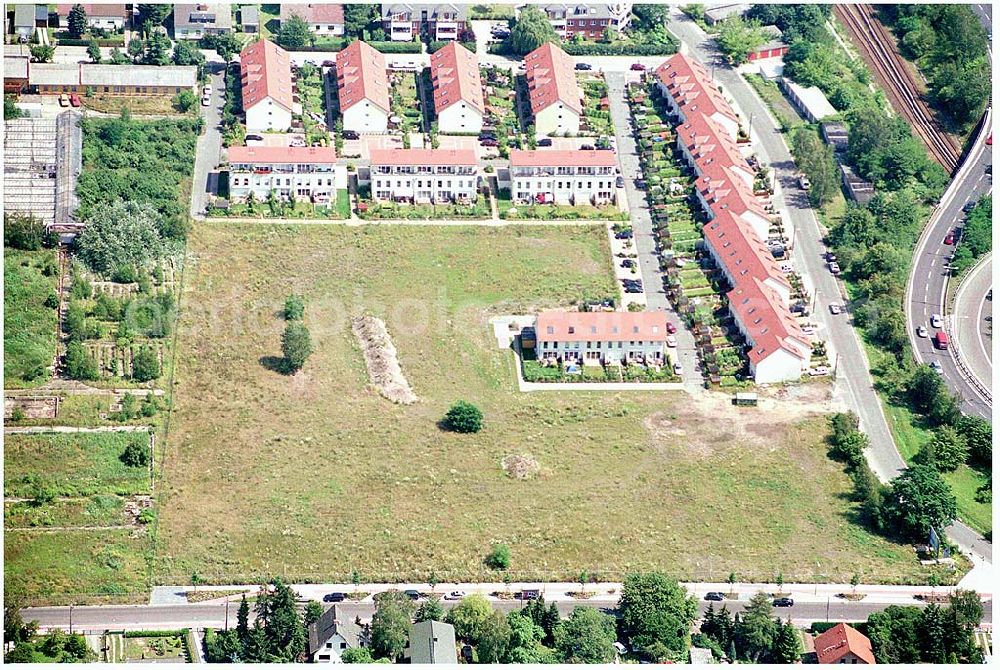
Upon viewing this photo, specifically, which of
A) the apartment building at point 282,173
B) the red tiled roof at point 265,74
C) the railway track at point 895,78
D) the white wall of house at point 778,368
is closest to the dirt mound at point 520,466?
the white wall of house at point 778,368

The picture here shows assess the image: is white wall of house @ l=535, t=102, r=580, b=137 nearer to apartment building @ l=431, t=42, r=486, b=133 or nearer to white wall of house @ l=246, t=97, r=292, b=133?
apartment building @ l=431, t=42, r=486, b=133

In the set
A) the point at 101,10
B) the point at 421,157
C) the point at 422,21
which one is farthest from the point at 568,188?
the point at 101,10

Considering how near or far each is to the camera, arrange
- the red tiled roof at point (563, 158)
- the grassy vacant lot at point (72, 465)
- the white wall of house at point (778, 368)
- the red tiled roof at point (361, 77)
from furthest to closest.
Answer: the red tiled roof at point (361, 77) < the red tiled roof at point (563, 158) < the white wall of house at point (778, 368) < the grassy vacant lot at point (72, 465)

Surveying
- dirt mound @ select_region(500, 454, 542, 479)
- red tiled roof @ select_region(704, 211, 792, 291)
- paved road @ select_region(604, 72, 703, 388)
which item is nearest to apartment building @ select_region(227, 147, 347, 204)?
paved road @ select_region(604, 72, 703, 388)

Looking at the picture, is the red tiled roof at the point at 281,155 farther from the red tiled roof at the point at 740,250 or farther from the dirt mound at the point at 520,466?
the dirt mound at the point at 520,466

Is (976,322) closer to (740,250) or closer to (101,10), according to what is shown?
(740,250)
